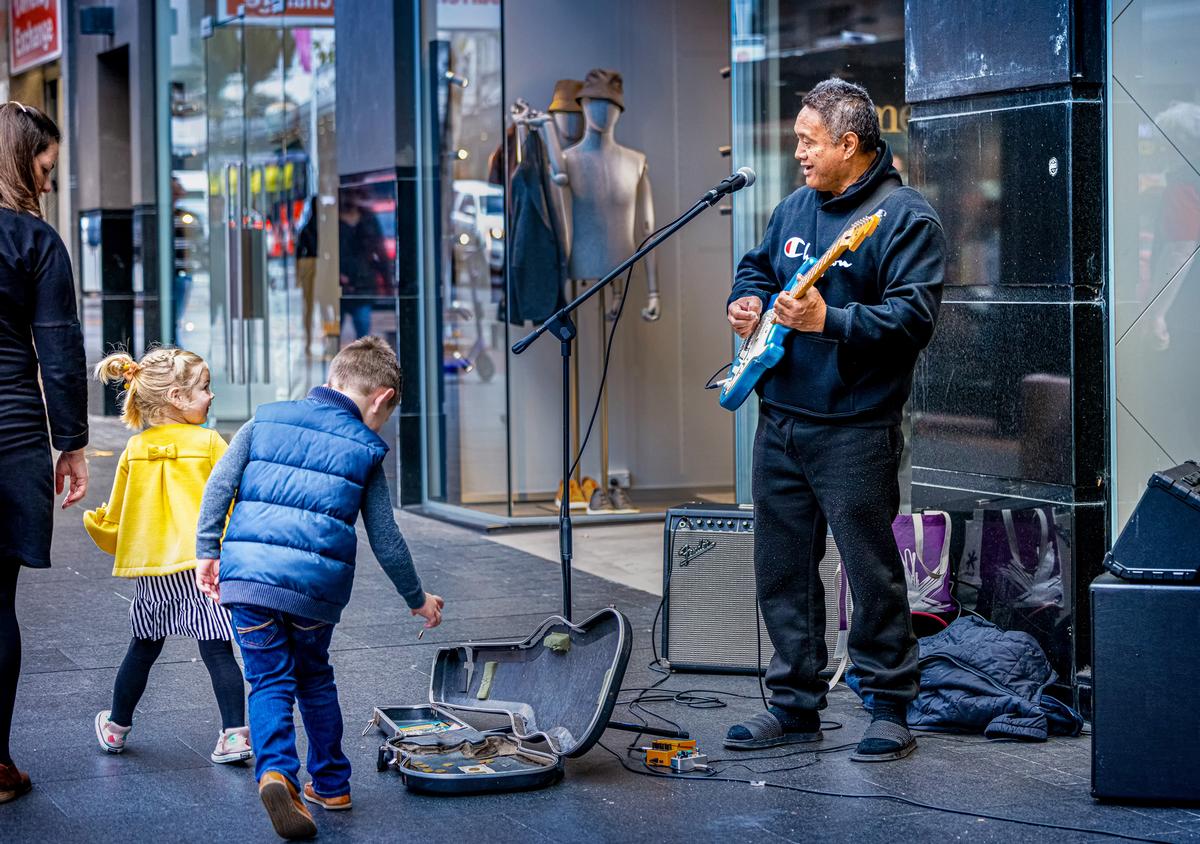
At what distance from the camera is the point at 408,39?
9.95 m

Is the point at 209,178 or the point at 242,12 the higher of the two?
the point at 242,12

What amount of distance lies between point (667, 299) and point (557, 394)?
1017 millimetres

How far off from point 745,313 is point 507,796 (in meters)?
1.46

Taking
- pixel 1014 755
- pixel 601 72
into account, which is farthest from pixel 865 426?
pixel 601 72

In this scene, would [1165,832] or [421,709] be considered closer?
[1165,832]

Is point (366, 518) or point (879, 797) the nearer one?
point (366, 518)

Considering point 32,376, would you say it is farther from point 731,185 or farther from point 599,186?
point 599,186

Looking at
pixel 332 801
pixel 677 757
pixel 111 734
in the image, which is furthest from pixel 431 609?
pixel 111 734

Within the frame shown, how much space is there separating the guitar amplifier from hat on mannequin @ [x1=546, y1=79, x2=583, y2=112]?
4357 mm

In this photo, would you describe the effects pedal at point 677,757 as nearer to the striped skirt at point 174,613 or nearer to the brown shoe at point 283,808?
the brown shoe at point 283,808

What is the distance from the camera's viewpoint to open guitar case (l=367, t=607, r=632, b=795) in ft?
14.0

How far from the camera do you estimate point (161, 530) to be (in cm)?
466

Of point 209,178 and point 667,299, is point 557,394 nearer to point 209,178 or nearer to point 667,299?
point 667,299

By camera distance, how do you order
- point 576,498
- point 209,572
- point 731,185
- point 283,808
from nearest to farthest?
point 283,808 → point 209,572 → point 731,185 → point 576,498
